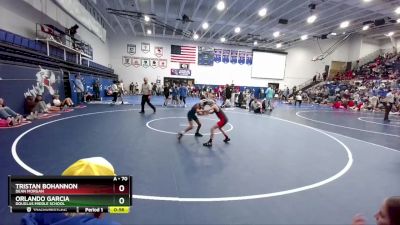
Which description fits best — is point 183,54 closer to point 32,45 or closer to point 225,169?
point 32,45

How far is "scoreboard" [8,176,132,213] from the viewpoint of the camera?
3.69 feet

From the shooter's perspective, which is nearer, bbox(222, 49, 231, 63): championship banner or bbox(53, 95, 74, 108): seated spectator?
bbox(53, 95, 74, 108): seated spectator

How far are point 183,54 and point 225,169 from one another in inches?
1198

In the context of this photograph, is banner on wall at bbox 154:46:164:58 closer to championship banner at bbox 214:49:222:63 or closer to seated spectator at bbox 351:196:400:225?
championship banner at bbox 214:49:222:63

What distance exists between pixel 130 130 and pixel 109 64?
2583 centimetres

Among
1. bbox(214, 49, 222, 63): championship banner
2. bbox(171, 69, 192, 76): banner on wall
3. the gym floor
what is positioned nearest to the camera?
the gym floor

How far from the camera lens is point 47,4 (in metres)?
15.0

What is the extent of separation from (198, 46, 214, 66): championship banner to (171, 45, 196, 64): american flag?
0.90 meters

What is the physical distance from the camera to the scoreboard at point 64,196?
1.12 metres

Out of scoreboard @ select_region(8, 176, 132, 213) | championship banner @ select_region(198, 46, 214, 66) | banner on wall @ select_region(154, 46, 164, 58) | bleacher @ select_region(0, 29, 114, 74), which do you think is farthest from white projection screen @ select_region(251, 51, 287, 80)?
scoreboard @ select_region(8, 176, 132, 213)

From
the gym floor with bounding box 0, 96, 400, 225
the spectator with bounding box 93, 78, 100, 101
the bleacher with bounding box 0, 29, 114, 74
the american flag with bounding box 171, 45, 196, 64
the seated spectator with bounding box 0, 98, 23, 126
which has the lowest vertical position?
the gym floor with bounding box 0, 96, 400, 225

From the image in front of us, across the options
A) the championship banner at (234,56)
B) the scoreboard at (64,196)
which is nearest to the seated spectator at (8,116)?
the scoreboard at (64,196)

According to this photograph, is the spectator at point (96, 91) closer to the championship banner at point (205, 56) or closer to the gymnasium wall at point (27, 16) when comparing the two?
the gymnasium wall at point (27, 16)

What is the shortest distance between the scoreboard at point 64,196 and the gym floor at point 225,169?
95.4 inches
